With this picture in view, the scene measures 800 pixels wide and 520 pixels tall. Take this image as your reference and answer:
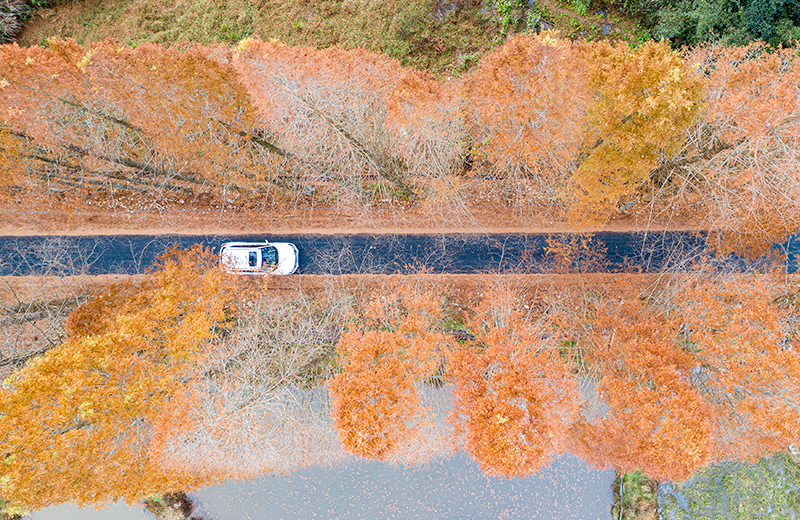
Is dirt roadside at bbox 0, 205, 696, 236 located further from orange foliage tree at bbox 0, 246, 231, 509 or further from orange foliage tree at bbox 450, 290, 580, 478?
orange foliage tree at bbox 450, 290, 580, 478

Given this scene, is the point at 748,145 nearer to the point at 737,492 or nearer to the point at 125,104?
the point at 737,492

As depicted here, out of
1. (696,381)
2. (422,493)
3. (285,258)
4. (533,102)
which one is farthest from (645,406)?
(285,258)

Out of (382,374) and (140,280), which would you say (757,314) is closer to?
A: (382,374)

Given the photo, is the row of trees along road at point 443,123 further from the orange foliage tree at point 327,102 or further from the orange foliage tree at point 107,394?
the orange foliage tree at point 107,394

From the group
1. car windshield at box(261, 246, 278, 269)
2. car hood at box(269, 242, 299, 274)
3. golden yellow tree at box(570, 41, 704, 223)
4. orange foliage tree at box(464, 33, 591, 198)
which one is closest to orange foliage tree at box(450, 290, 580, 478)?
orange foliage tree at box(464, 33, 591, 198)

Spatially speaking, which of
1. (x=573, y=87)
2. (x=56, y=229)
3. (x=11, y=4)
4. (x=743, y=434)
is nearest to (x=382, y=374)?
(x=573, y=87)

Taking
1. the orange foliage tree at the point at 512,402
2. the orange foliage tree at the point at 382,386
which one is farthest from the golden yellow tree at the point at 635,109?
the orange foliage tree at the point at 382,386

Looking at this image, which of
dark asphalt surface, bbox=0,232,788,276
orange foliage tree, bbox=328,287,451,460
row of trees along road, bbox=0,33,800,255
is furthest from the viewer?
dark asphalt surface, bbox=0,232,788,276
